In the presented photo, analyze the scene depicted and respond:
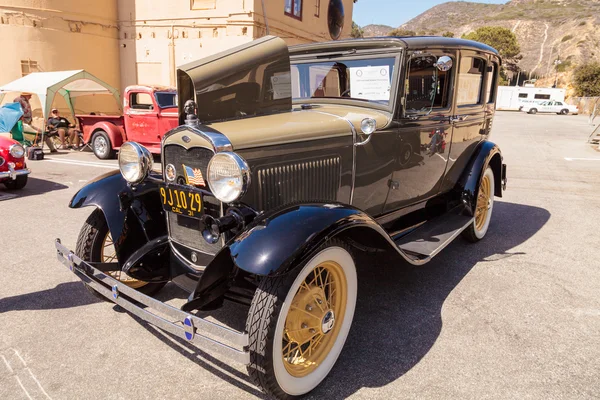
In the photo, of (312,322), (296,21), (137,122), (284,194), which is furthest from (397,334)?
(296,21)

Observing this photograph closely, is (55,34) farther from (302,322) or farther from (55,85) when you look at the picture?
(302,322)

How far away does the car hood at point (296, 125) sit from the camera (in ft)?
7.61

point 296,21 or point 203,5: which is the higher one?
point 203,5

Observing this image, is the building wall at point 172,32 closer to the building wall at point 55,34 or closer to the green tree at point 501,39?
the building wall at point 55,34

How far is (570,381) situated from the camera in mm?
2264

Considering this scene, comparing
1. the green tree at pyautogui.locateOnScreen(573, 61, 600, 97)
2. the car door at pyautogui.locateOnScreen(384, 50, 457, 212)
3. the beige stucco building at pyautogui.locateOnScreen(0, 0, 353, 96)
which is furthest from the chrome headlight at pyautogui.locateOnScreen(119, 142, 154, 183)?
the green tree at pyautogui.locateOnScreen(573, 61, 600, 97)

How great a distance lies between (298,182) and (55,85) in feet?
35.9

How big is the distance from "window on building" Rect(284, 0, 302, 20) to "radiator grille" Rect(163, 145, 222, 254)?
13720mm

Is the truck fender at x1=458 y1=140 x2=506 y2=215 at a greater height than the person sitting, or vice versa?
the truck fender at x1=458 y1=140 x2=506 y2=215

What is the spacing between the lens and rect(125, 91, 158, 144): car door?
9711 millimetres

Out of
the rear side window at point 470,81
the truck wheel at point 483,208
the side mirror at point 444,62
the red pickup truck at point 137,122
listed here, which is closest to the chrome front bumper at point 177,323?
the side mirror at point 444,62

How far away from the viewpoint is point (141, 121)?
9.87 m

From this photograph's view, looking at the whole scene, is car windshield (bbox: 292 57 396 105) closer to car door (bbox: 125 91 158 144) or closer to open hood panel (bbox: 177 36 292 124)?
open hood panel (bbox: 177 36 292 124)

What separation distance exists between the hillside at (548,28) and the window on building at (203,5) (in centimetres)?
6242
